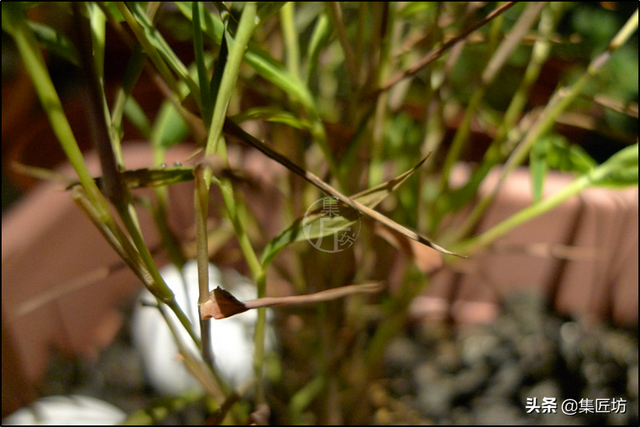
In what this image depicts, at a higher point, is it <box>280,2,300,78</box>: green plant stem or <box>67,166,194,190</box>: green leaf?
<box>280,2,300,78</box>: green plant stem

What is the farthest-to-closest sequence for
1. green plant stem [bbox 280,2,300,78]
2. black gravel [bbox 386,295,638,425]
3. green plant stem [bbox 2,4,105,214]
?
black gravel [bbox 386,295,638,425]
green plant stem [bbox 280,2,300,78]
green plant stem [bbox 2,4,105,214]

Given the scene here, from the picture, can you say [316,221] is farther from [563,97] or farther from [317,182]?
[563,97]

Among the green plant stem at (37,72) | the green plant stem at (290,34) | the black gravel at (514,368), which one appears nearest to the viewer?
the green plant stem at (37,72)

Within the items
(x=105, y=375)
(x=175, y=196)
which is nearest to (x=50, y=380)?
(x=105, y=375)

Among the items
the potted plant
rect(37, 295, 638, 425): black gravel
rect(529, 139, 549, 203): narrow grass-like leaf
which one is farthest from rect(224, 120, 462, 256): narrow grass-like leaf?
rect(37, 295, 638, 425): black gravel

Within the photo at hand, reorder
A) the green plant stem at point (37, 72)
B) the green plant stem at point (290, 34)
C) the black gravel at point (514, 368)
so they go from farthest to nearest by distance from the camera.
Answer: the black gravel at point (514, 368) → the green plant stem at point (290, 34) → the green plant stem at point (37, 72)

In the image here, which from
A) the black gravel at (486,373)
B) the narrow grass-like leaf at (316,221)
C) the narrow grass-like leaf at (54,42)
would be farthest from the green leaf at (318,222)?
the black gravel at (486,373)

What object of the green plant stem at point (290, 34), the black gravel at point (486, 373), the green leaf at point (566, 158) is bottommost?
the black gravel at point (486, 373)

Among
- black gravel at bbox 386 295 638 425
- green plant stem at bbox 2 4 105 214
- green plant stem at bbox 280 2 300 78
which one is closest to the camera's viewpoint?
green plant stem at bbox 2 4 105 214

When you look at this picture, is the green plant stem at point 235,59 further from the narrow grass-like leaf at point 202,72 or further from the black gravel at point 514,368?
the black gravel at point 514,368

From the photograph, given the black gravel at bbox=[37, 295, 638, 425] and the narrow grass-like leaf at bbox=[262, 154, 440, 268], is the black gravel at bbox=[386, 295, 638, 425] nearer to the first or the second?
the black gravel at bbox=[37, 295, 638, 425]

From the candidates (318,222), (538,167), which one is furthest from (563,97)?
(318,222)

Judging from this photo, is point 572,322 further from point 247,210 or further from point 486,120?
point 247,210
